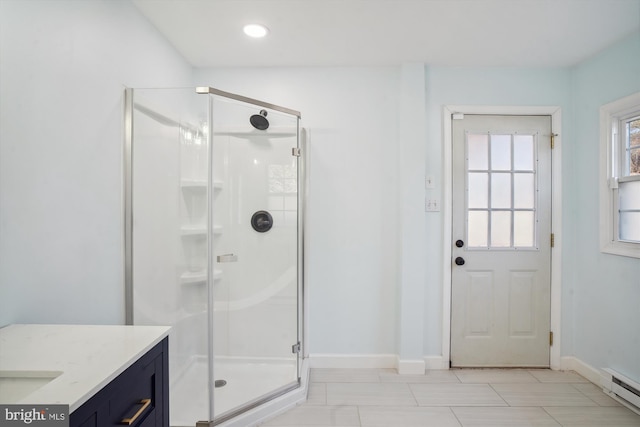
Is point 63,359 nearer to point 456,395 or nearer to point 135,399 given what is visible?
point 135,399

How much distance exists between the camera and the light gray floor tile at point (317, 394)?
2254 mm

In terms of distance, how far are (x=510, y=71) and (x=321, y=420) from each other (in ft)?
9.88

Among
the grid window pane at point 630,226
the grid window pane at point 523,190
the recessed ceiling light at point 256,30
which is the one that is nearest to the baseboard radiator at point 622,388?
the grid window pane at point 630,226

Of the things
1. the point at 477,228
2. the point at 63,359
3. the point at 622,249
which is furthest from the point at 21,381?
the point at 622,249

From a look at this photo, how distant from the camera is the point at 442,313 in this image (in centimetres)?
275

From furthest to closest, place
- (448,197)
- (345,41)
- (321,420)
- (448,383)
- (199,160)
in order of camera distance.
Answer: (448,197)
(448,383)
(345,41)
(321,420)
(199,160)

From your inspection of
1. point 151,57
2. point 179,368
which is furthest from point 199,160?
point 179,368

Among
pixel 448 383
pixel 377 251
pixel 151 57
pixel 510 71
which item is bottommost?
pixel 448 383

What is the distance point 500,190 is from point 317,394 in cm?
215

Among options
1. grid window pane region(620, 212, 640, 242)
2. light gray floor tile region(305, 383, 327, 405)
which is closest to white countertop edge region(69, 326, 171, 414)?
light gray floor tile region(305, 383, 327, 405)

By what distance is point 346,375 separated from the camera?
265 cm

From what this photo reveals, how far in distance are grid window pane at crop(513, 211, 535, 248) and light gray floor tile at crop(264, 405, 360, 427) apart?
1.87 meters

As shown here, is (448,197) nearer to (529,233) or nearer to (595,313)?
(529,233)

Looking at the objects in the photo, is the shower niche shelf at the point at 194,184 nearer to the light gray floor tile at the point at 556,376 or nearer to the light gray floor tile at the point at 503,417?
the light gray floor tile at the point at 503,417
